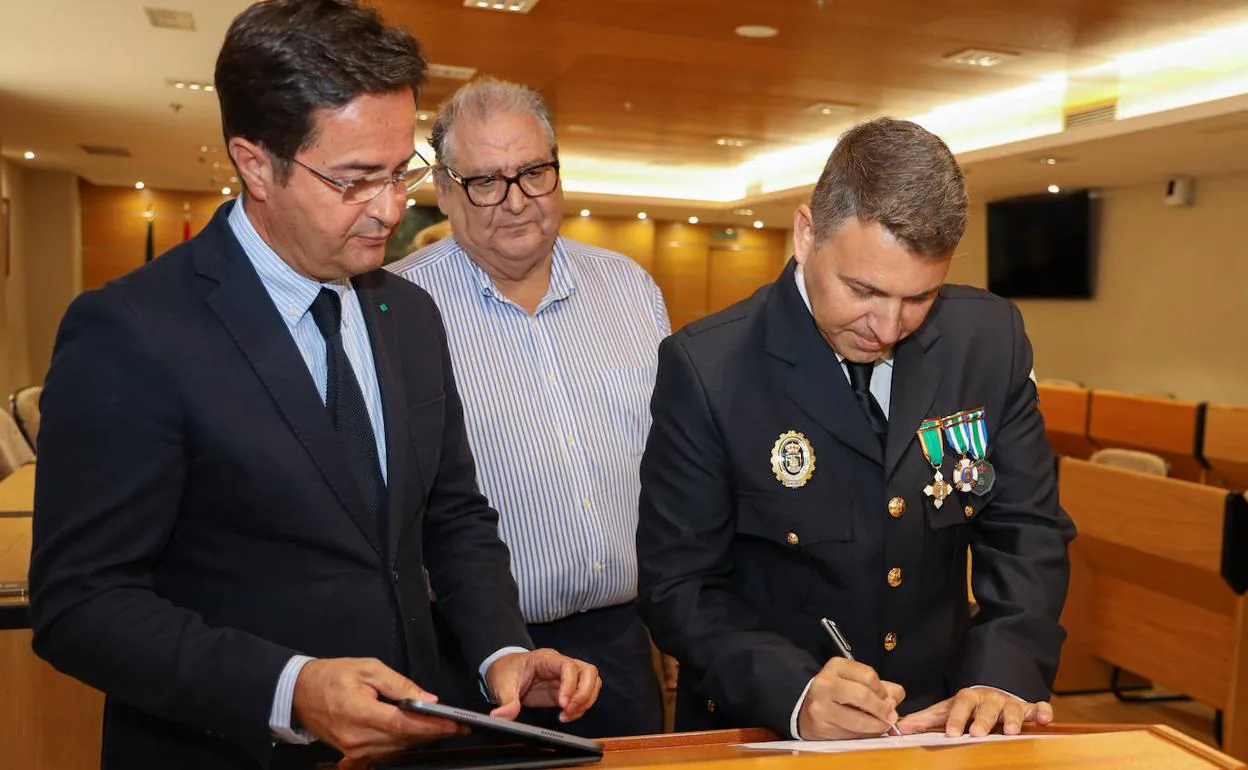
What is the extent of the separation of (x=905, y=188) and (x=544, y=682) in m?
0.86

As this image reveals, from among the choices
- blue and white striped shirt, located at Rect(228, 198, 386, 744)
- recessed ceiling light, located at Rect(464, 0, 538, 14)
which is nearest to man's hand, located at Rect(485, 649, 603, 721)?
blue and white striped shirt, located at Rect(228, 198, 386, 744)

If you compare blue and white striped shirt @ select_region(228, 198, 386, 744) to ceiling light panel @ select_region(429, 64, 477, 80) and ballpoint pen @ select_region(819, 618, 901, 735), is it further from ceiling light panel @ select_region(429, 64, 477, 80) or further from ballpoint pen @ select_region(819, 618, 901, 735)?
ceiling light panel @ select_region(429, 64, 477, 80)

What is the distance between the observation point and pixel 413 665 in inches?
62.6

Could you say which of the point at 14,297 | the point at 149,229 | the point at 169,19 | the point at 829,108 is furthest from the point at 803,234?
the point at 149,229

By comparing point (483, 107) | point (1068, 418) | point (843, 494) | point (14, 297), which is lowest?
point (1068, 418)

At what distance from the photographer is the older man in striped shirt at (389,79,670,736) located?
2.29 metres

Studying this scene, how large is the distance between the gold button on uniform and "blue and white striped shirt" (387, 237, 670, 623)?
0.71 metres

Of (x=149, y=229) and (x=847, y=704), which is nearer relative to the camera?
(x=847, y=704)

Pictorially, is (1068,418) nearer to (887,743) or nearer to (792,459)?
(792,459)

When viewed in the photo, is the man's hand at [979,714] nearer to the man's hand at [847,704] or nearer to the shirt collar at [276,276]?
the man's hand at [847,704]

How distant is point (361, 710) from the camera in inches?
47.4

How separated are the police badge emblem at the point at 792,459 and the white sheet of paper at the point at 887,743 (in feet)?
1.54

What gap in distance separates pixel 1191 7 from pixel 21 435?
24.1 feet

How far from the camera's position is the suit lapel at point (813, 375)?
1784 mm
